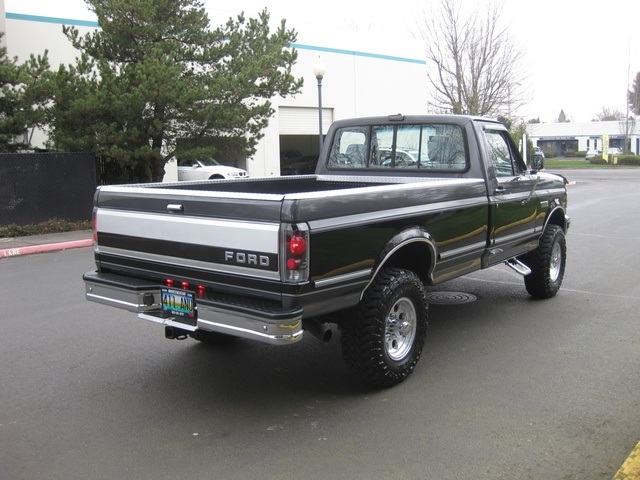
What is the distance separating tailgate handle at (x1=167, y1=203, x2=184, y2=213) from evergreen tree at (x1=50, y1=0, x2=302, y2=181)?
447 inches

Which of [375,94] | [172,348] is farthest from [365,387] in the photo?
[375,94]

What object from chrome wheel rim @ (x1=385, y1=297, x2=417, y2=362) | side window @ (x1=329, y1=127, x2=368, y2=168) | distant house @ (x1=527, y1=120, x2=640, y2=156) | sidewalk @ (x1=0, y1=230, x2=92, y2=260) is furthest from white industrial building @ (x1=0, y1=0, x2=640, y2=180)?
distant house @ (x1=527, y1=120, x2=640, y2=156)

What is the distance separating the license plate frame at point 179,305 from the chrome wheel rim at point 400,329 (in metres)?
1.45

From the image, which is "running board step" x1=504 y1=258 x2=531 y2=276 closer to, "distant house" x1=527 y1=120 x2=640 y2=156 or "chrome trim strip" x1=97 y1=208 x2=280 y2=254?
"chrome trim strip" x1=97 y1=208 x2=280 y2=254

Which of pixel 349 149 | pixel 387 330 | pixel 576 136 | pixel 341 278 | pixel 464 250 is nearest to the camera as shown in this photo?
pixel 341 278

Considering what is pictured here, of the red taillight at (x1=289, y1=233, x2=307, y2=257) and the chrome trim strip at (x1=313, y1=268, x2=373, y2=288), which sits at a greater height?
the red taillight at (x1=289, y1=233, x2=307, y2=257)

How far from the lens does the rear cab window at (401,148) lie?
644cm

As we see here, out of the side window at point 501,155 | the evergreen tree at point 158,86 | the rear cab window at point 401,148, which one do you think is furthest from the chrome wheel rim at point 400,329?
the evergreen tree at point 158,86

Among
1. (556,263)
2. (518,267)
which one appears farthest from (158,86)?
(518,267)

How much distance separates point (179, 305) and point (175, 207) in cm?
70

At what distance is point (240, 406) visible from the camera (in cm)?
471

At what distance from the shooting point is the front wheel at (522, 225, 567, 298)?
7504mm

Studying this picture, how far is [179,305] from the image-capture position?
4.64 m

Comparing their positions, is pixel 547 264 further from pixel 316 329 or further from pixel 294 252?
pixel 294 252
